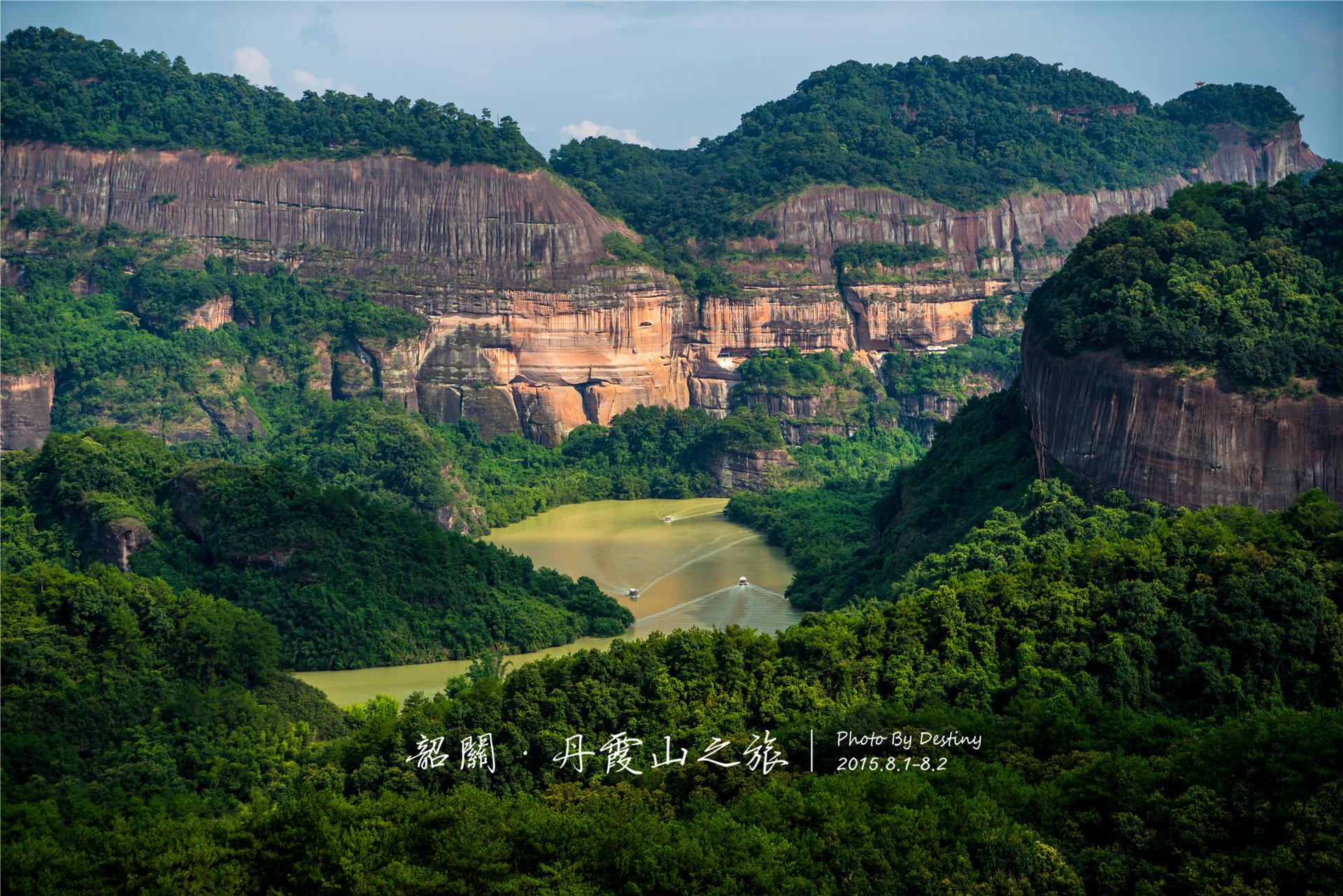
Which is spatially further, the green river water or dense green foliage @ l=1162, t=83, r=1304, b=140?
dense green foliage @ l=1162, t=83, r=1304, b=140

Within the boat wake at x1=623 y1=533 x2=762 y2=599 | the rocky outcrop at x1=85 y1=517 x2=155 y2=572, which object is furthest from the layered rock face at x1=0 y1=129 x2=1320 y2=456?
the rocky outcrop at x1=85 y1=517 x2=155 y2=572

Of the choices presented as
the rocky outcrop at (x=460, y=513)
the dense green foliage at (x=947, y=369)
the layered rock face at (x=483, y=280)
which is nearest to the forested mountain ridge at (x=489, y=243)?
the layered rock face at (x=483, y=280)

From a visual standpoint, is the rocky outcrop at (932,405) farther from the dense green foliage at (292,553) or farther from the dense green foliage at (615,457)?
the dense green foliage at (292,553)

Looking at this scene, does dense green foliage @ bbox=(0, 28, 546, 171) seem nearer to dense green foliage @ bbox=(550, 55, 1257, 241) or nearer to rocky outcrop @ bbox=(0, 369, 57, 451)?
dense green foliage @ bbox=(550, 55, 1257, 241)

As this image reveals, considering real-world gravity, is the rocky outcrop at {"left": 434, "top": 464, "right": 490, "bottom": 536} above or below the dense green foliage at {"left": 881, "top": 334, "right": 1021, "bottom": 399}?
below

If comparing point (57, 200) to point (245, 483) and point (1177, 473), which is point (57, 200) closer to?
point (245, 483)

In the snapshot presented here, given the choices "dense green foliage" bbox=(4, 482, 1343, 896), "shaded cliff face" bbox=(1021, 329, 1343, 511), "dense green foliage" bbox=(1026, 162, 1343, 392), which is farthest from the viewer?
"dense green foliage" bbox=(1026, 162, 1343, 392)

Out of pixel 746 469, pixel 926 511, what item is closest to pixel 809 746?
pixel 926 511
